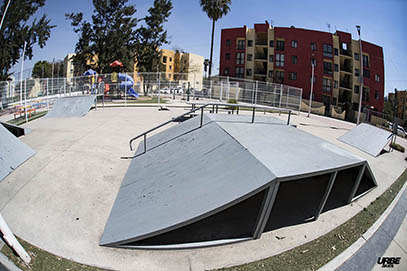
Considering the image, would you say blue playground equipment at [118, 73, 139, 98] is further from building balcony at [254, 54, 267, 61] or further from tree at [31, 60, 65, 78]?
tree at [31, 60, 65, 78]

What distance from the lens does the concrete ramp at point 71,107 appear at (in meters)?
14.2

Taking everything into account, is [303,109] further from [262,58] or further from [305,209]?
[305,209]

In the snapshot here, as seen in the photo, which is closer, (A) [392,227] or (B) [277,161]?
(B) [277,161]

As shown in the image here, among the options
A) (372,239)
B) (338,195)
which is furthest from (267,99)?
(372,239)

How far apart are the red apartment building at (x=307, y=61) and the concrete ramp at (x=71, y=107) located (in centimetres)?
3601

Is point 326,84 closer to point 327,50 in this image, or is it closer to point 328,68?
point 328,68

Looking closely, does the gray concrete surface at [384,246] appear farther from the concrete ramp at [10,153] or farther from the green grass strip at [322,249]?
the concrete ramp at [10,153]

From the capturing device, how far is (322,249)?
14.6ft

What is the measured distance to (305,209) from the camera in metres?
5.84

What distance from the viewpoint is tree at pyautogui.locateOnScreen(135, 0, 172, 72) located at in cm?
3397

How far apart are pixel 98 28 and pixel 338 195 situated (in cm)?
3098

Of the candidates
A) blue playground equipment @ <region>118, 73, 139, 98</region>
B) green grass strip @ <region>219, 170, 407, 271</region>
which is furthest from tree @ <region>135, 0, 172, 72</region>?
green grass strip @ <region>219, 170, 407, 271</region>

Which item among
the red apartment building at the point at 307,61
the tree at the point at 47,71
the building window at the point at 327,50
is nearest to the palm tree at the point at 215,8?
the red apartment building at the point at 307,61

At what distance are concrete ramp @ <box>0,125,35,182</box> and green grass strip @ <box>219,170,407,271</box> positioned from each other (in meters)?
6.24
